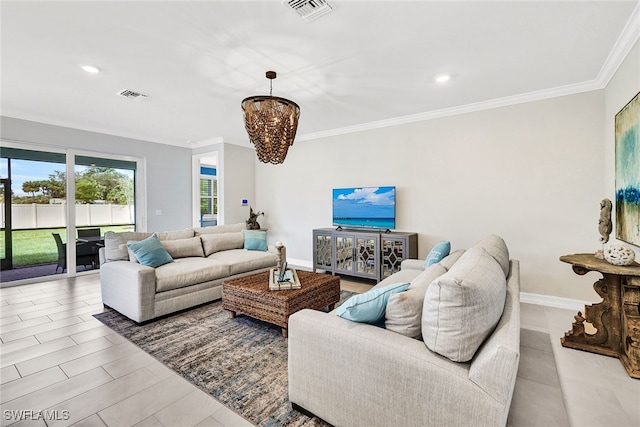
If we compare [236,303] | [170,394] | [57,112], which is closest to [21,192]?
[57,112]

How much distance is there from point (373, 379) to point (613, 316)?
235cm

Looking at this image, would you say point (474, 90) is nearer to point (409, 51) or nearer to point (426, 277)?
point (409, 51)

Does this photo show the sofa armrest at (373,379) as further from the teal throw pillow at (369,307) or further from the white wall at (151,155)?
the white wall at (151,155)

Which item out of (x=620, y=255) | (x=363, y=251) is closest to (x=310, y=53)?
(x=363, y=251)

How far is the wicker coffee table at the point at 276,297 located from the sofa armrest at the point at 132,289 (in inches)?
29.7

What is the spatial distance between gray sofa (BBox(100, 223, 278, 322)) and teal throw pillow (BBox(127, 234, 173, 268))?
3.3 inches

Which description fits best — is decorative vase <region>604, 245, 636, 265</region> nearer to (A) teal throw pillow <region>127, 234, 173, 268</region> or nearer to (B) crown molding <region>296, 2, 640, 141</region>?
(B) crown molding <region>296, 2, 640, 141</region>

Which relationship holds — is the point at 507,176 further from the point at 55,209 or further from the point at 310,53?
the point at 55,209

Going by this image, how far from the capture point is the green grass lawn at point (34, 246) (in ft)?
14.8

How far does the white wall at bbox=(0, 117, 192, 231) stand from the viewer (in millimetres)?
4398

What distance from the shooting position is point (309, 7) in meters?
1.98

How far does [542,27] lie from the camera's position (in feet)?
7.27

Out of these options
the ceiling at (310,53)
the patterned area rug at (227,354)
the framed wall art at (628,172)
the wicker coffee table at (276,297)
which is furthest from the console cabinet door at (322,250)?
the framed wall art at (628,172)

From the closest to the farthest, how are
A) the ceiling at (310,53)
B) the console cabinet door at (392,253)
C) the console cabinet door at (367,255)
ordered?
1. the ceiling at (310,53)
2. the console cabinet door at (392,253)
3. the console cabinet door at (367,255)
